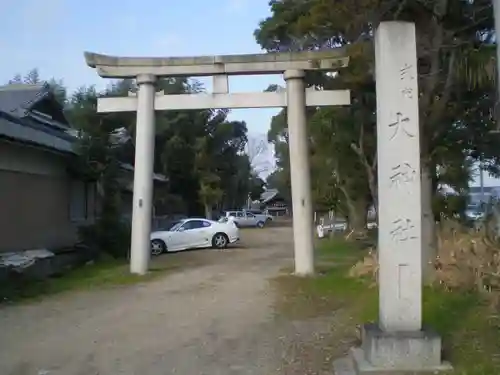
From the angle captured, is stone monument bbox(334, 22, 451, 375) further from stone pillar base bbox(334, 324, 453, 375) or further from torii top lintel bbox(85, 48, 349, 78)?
torii top lintel bbox(85, 48, 349, 78)

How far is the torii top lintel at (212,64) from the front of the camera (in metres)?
15.2

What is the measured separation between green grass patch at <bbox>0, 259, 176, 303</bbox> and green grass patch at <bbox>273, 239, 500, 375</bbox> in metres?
3.66

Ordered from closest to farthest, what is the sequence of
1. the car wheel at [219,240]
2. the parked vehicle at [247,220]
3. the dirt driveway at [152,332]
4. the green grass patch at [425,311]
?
the green grass patch at [425,311]
the dirt driveway at [152,332]
the car wheel at [219,240]
the parked vehicle at [247,220]

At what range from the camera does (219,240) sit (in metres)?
25.8

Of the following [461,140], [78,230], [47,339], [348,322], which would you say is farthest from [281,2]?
[47,339]

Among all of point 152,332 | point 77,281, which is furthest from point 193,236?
point 152,332

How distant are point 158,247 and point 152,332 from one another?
15.2 meters

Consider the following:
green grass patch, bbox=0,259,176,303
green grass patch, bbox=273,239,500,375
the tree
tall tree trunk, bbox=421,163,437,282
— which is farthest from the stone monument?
green grass patch, bbox=0,259,176,303

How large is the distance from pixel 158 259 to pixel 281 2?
9184 millimetres

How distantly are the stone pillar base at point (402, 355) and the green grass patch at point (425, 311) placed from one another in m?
0.27

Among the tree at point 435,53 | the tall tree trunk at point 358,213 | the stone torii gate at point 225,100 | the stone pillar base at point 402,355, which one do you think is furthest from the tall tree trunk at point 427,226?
the tall tree trunk at point 358,213

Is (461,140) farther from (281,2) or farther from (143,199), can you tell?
(143,199)

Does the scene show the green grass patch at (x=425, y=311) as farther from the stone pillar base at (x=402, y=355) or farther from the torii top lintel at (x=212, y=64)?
the torii top lintel at (x=212, y=64)

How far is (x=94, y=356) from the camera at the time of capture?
731 centimetres
